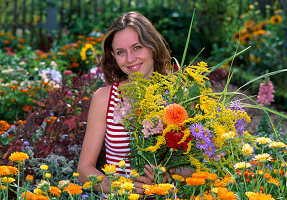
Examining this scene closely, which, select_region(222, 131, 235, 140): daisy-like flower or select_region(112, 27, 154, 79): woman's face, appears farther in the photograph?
select_region(112, 27, 154, 79): woman's face

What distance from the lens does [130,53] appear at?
2.49m

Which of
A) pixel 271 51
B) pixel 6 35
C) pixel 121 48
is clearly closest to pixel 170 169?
pixel 121 48

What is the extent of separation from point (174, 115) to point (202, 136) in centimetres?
18

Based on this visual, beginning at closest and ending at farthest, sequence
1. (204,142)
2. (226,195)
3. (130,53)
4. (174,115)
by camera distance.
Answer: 1. (226,195)
2. (174,115)
3. (204,142)
4. (130,53)

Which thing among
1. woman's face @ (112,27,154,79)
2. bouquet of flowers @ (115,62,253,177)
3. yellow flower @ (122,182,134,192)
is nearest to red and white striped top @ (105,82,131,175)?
woman's face @ (112,27,154,79)

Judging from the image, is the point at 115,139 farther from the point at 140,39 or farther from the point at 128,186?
the point at 128,186

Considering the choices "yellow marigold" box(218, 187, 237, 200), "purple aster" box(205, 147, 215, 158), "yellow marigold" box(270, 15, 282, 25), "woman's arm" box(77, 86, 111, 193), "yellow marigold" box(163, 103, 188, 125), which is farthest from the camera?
"yellow marigold" box(270, 15, 282, 25)

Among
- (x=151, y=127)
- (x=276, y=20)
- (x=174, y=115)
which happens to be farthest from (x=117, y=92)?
(x=276, y=20)

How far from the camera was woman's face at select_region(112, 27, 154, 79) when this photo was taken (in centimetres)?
249

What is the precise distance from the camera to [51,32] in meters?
8.17

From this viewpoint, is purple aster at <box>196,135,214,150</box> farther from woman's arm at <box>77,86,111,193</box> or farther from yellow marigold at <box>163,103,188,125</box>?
woman's arm at <box>77,86,111,193</box>

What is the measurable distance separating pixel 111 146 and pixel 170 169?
633 mm

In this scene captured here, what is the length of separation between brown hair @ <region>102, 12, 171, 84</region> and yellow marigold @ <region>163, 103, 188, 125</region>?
83 centimetres

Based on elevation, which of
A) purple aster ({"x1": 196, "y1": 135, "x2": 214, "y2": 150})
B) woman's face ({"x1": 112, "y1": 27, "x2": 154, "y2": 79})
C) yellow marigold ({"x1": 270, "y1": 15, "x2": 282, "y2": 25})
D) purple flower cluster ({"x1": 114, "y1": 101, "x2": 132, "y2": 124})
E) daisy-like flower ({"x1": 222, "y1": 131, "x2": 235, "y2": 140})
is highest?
yellow marigold ({"x1": 270, "y1": 15, "x2": 282, "y2": 25})
